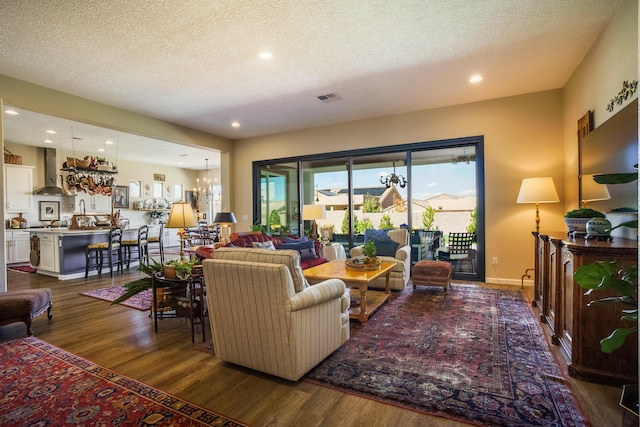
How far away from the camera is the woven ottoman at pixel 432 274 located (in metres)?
4.45

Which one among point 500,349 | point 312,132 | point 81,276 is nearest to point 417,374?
point 500,349

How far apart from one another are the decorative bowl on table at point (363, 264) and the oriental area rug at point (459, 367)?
0.54 meters

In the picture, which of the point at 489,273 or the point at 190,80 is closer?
the point at 190,80

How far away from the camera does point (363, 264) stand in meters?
3.79

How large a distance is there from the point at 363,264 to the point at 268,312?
1.86 m

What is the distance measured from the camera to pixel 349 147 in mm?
6371

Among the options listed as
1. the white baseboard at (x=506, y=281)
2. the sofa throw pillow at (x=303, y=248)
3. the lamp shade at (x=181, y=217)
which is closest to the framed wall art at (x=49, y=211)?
the lamp shade at (x=181, y=217)

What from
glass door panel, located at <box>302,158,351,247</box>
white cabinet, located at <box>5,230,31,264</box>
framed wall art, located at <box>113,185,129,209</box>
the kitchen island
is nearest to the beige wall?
glass door panel, located at <box>302,158,351,247</box>

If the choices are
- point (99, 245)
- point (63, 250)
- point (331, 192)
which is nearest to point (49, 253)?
point (63, 250)

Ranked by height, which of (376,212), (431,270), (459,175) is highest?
(459,175)

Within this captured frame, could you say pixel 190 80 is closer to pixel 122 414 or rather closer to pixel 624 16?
pixel 122 414

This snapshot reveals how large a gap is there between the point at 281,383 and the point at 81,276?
19.1 ft

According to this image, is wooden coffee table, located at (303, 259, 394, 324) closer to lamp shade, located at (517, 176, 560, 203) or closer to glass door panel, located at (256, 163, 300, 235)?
lamp shade, located at (517, 176, 560, 203)

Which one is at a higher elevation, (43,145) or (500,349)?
(43,145)
